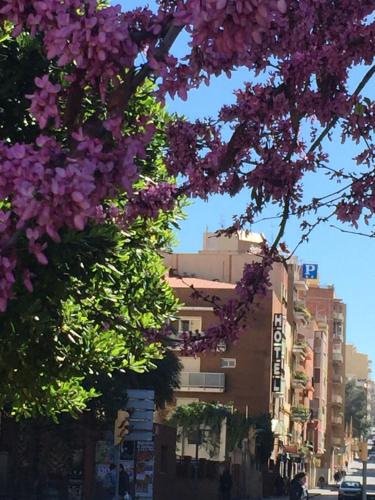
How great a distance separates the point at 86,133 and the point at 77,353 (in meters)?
6.11

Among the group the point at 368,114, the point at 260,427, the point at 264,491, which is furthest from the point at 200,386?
the point at 368,114

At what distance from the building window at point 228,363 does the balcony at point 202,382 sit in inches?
29.6

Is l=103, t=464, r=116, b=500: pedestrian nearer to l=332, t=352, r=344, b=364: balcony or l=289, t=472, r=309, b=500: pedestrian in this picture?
l=289, t=472, r=309, b=500: pedestrian

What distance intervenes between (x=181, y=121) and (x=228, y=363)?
51.4 metres

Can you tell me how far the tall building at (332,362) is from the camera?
12188cm

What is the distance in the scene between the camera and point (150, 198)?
19.8ft

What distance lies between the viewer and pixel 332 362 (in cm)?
12788

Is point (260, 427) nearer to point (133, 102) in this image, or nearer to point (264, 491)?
point (264, 491)

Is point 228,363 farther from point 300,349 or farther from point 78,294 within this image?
point 78,294

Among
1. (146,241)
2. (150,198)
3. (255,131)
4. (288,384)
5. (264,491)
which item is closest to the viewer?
(150,198)

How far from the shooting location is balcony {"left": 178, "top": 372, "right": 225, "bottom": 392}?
57.0 meters

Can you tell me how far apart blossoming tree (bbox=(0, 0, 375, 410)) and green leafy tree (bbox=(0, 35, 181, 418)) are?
24 cm

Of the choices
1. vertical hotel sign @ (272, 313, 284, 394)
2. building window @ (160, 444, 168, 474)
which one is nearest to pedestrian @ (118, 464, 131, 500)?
building window @ (160, 444, 168, 474)

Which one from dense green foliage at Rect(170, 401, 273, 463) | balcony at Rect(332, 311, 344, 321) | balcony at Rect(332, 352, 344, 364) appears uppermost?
balcony at Rect(332, 311, 344, 321)
